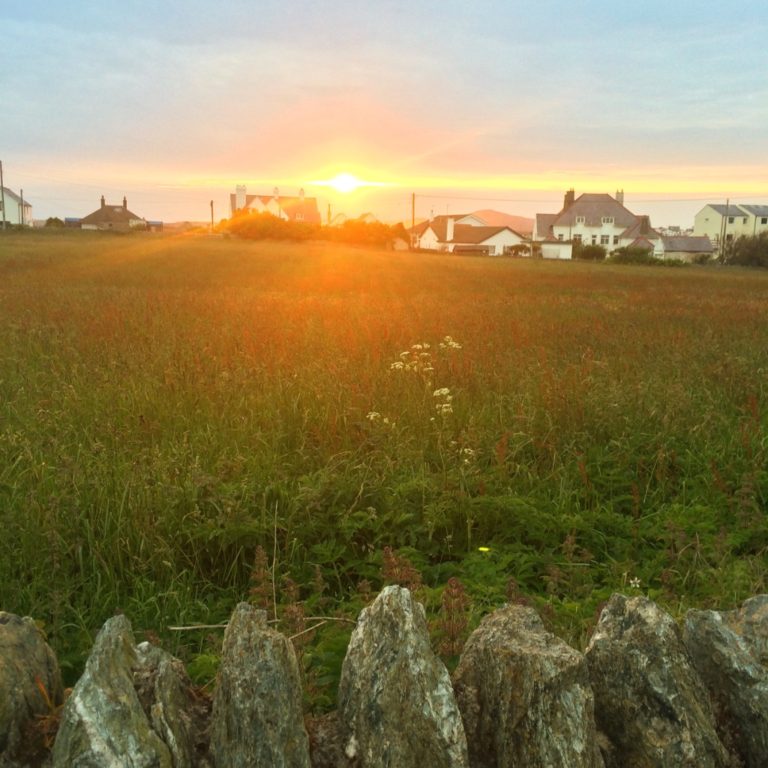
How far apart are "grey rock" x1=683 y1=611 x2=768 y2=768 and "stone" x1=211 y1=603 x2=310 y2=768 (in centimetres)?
128

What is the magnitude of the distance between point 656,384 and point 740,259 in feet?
190

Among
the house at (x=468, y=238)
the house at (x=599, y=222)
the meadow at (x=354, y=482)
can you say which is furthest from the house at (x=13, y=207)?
the meadow at (x=354, y=482)

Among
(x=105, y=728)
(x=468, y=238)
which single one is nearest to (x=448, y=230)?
(x=468, y=238)

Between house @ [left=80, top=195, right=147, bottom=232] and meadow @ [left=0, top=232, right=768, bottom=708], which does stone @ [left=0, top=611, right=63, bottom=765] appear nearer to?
meadow @ [left=0, top=232, right=768, bottom=708]

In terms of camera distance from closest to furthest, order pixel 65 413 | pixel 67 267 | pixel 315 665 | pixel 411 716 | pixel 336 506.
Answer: pixel 411 716 < pixel 315 665 < pixel 336 506 < pixel 65 413 < pixel 67 267

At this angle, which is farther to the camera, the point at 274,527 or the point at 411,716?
the point at 274,527

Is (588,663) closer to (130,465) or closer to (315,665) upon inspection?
(315,665)

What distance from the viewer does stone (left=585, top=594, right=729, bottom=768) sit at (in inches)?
84.4

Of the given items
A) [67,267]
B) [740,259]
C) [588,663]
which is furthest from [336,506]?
[740,259]

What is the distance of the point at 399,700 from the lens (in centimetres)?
206

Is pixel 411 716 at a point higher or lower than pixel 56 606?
higher

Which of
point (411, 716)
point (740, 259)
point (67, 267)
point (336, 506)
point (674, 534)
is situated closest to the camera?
point (411, 716)

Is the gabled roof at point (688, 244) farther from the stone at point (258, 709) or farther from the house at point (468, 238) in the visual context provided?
the stone at point (258, 709)

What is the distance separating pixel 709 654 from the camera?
2348mm
